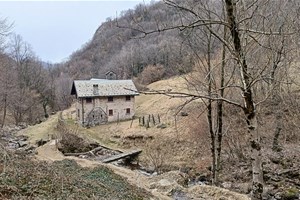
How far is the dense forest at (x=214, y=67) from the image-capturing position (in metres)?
6.01

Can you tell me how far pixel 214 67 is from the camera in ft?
19.9

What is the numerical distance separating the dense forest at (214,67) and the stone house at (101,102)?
7.83 meters

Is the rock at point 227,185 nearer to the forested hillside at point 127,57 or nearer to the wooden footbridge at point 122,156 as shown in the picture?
the wooden footbridge at point 122,156

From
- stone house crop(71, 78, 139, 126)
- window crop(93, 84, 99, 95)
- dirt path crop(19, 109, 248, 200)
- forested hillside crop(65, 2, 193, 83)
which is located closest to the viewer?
dirt path crop(19, 109, 248, 200)

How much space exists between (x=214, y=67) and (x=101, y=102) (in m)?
31.4

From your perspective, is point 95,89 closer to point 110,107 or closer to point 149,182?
point 110,107

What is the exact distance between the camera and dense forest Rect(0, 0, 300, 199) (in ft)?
19.7

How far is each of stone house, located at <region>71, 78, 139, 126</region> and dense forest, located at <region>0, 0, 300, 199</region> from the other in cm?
783

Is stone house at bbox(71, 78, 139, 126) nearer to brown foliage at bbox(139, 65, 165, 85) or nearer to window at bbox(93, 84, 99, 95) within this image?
window at bbox(93, 84, 99, 95)

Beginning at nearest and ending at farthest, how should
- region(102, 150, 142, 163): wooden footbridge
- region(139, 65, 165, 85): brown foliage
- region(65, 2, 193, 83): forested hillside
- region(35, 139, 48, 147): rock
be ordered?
region(102, 150, 142, 163): wooden footbridge, region(35, 139, 48, 147): rock, region(65, 2, 193, 83): forested hillside, region(139, 65, 165, 85): brown foliage

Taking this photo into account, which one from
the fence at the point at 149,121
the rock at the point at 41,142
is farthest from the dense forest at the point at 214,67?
the rock at the point at 41,142

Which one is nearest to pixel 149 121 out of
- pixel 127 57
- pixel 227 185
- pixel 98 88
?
pixel 98 88

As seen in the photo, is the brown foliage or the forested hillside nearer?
the forested hillside

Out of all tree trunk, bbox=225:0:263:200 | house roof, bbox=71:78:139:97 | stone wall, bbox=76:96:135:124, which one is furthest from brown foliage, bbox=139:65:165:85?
tree trunk, bbox=225:0:263:200
